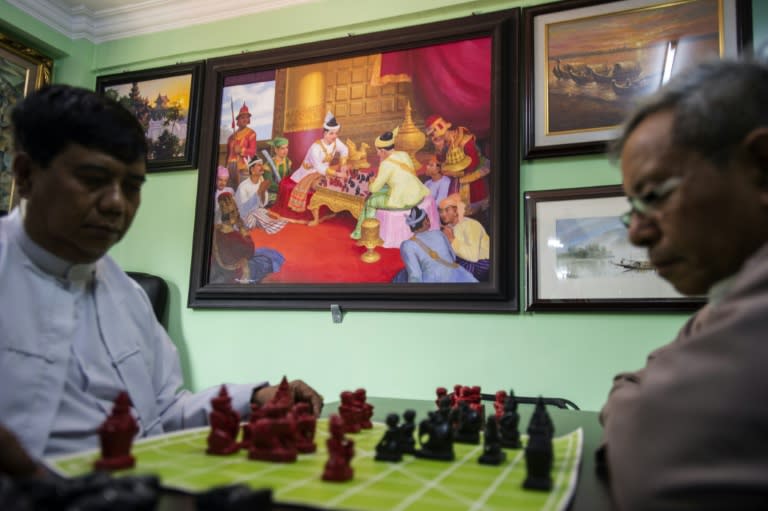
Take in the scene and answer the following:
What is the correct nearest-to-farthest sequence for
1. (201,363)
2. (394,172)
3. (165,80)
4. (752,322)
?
(752,322) → (394,172) → (201,363) → (165,80)

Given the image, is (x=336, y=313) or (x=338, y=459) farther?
(x=336, y=313)

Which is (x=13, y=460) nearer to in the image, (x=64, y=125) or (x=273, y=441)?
(x=273, y=441)

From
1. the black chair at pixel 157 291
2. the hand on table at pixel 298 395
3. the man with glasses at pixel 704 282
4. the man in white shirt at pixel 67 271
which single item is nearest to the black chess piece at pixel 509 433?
the man with glasses at pixel 704 282

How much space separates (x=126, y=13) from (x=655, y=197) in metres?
4.80

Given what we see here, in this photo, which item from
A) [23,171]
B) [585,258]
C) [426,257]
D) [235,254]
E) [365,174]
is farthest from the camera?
[235,254]

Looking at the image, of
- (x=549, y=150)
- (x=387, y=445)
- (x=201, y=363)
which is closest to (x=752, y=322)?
(x=387, y=445)

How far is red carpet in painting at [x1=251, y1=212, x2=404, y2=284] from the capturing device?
11.8 feet

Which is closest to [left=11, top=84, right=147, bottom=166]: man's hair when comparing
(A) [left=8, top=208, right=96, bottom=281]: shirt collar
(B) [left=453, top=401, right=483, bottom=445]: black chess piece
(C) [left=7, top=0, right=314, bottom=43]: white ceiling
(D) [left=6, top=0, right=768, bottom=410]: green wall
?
(A) [left=8, top=208, right=96, bottom=281]: shirt collar

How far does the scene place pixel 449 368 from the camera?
339 centimetres

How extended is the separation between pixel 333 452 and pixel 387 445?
19 centimetres

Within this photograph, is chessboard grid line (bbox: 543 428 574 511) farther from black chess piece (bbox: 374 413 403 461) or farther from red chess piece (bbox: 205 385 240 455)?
red chess piece (bbox: 205 385 240 455)

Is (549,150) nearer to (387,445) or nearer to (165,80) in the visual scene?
(387,445)

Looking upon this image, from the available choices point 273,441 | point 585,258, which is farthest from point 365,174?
point 273,441

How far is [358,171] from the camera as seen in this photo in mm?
3725
